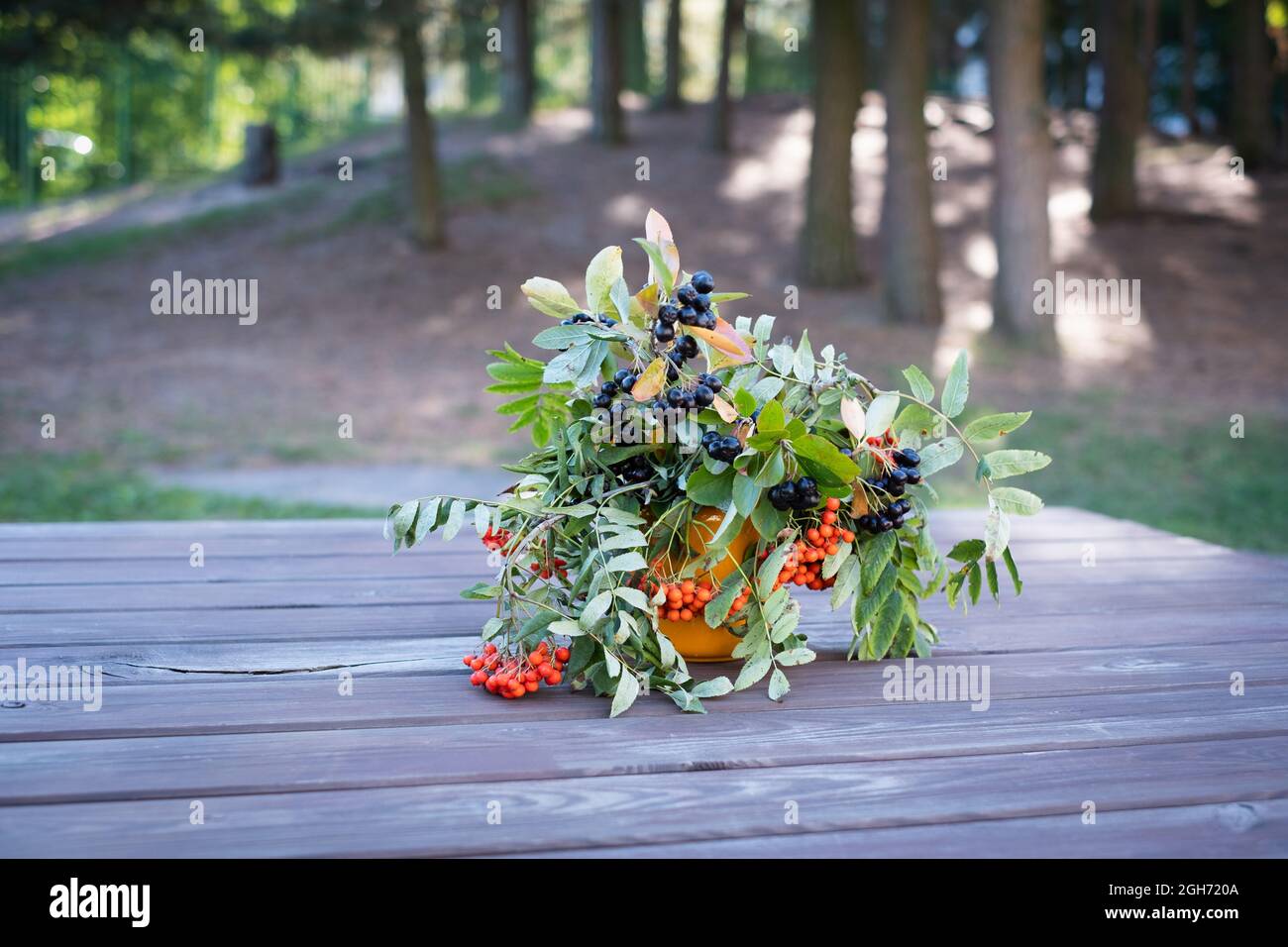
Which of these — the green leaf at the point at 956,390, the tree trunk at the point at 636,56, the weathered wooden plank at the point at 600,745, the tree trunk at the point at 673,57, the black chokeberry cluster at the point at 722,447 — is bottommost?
the weathered wooden plank at the point at 600,745

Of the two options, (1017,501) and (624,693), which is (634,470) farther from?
(1017,501)

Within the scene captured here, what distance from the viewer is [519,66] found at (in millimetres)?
16188

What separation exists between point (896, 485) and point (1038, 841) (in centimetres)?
58

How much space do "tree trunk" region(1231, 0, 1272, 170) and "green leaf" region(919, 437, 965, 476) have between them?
14.9 metres

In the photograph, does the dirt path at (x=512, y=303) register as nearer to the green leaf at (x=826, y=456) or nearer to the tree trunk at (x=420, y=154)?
the tree trunk at (x=420, y=154)

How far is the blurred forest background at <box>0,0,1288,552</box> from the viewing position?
302 inches

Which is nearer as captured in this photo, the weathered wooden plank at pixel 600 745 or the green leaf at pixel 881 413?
the weathered wooden plank at pixel 600 745

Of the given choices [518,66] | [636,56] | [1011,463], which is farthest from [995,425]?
[636,56]

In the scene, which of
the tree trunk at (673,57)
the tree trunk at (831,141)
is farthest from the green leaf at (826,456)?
the tree trunk at (673,57)

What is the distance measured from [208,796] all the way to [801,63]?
24688mm

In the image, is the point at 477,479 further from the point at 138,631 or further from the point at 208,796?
the point at 208,796

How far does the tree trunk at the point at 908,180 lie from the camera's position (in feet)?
32.9

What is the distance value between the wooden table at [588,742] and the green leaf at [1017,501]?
0.24m

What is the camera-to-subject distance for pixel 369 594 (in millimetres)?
2035
